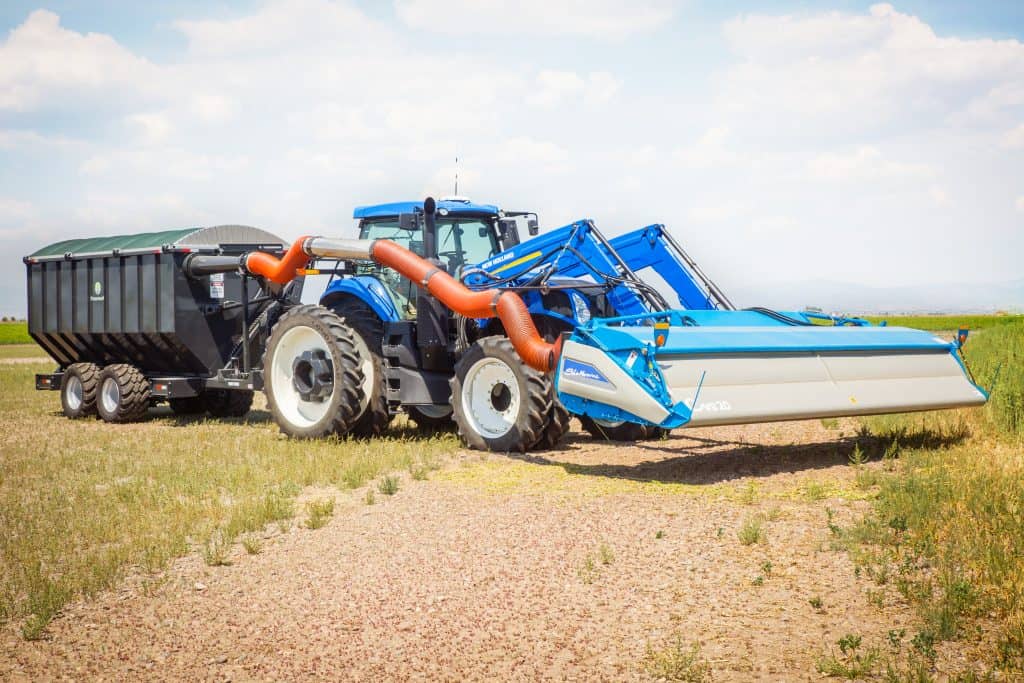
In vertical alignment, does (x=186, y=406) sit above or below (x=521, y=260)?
below

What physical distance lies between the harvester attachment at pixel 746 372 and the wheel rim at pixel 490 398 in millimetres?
1348

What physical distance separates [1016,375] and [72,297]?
1381 cm

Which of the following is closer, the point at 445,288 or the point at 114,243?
the point at 445,288

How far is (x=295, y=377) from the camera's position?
1187cm

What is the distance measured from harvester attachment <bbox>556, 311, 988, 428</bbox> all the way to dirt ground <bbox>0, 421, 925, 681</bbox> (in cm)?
68

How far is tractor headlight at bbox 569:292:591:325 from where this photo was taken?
10594 millimetres

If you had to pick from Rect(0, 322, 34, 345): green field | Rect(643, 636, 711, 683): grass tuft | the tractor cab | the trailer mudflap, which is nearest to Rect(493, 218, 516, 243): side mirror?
the tractor cab

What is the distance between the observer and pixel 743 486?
315 inches

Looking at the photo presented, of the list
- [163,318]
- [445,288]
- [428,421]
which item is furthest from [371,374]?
[163,318]

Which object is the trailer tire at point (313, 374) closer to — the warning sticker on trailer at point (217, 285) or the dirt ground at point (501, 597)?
the warning sticker on trailer at point (217, 285)

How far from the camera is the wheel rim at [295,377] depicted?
11641mm

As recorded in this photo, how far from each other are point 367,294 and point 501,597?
21.2 feet

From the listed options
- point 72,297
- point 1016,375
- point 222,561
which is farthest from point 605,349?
point 72,297

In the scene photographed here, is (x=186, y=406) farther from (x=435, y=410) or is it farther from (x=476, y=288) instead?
(x=476, y=288)
